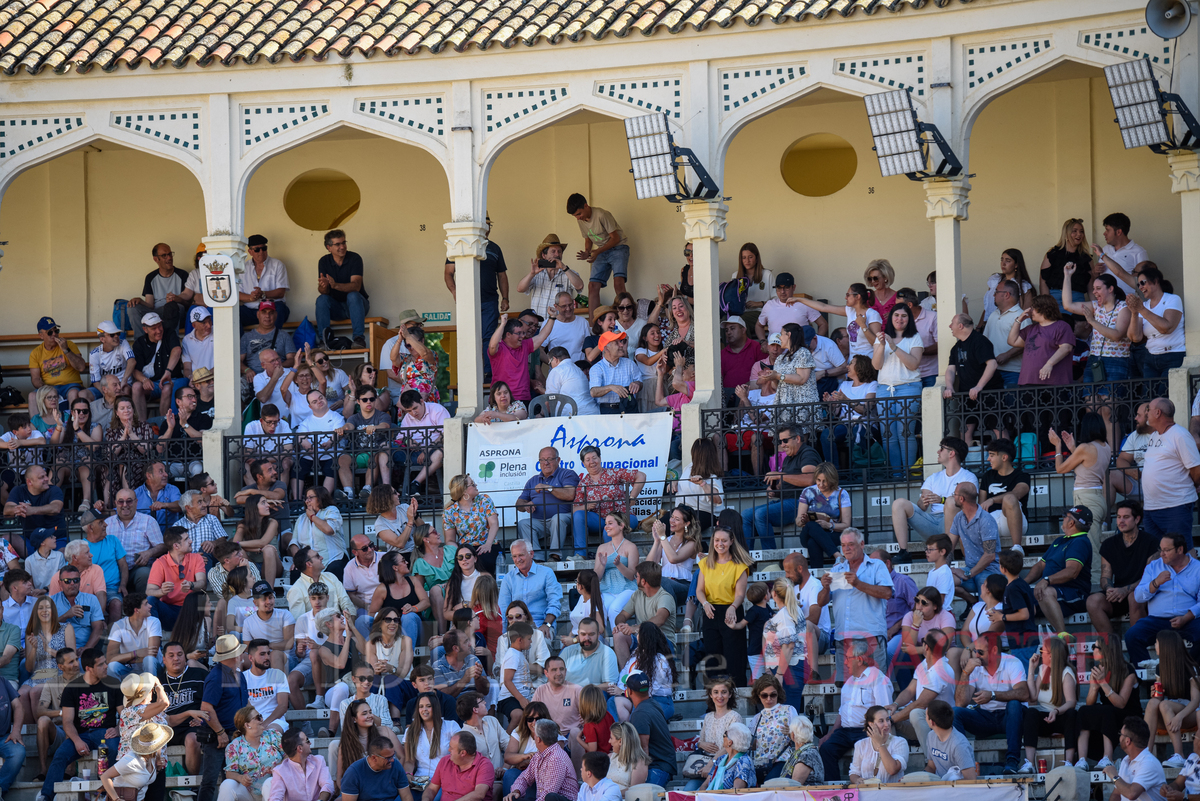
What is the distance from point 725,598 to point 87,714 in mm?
5208


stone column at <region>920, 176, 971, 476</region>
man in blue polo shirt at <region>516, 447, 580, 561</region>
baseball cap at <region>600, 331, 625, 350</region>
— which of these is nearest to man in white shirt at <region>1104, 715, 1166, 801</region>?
stone column at <region>920, 176, 971, 476</region>

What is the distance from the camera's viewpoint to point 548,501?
1723cm

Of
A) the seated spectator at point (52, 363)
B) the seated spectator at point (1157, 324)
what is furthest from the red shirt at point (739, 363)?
the seated spectator at point (52, 363)

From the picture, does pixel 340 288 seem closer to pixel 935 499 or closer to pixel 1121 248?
pixel 935 499

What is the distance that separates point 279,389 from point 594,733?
7685mm

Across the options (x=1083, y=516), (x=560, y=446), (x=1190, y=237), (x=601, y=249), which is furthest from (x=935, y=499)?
(x=601, y=249)

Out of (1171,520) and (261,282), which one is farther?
(261,282)

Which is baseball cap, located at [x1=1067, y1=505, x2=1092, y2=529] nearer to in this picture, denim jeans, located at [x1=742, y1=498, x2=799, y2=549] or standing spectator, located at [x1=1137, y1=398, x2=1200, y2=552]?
standing spectator, located at [x1=1137, y1=398, x2=1200, y2=552]

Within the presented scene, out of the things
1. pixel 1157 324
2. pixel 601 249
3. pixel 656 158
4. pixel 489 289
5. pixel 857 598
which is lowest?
pixel 857 598

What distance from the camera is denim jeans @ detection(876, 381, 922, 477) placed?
675 inches

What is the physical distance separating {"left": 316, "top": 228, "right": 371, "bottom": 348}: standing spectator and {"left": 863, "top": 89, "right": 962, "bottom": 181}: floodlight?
716cm

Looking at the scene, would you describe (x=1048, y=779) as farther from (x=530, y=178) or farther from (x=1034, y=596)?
(x=530, y=178)

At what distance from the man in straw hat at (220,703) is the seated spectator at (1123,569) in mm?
6832

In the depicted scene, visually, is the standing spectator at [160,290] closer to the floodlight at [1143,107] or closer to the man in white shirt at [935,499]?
the man in white shirt at [935,499]
